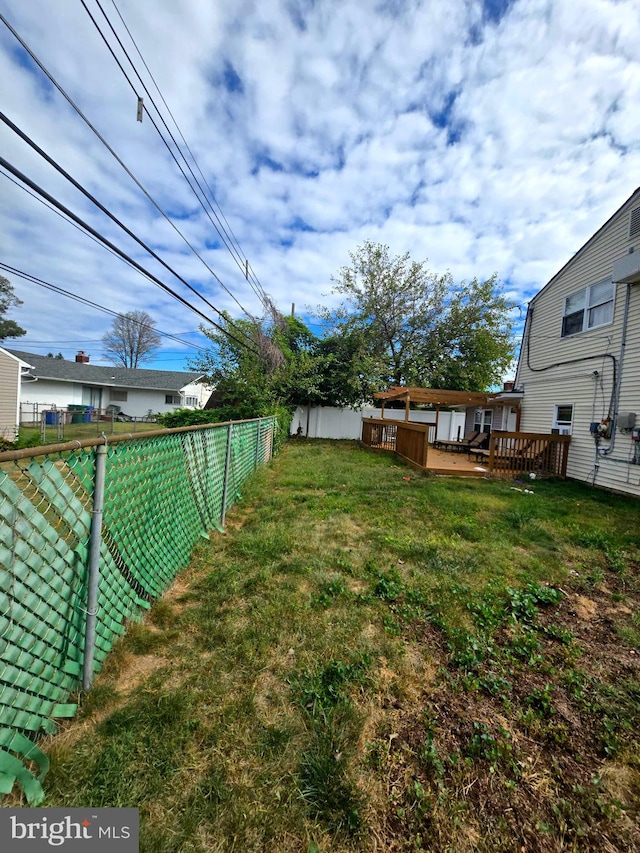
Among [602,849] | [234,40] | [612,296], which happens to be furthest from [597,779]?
[612,296]

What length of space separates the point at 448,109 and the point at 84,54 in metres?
6.73

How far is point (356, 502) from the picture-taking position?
5574 mm

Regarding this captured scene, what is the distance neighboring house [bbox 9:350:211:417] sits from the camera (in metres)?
23.1

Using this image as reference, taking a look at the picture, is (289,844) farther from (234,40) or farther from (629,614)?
(234,40)

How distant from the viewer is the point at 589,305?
26.2 feet

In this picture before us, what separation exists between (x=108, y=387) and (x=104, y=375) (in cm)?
100

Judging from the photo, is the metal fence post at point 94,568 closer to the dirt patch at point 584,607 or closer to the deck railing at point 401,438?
the dirt patch at point 584,607

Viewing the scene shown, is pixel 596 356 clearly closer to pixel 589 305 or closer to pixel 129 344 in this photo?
pixel 589 305

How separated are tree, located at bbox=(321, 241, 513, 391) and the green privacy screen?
1725 cm

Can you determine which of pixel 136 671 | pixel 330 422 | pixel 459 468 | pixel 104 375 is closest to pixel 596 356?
pixel 459 468

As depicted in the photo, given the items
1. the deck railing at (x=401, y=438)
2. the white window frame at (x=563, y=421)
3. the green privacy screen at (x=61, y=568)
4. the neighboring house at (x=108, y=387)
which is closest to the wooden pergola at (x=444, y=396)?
the deck railing at (x=401, y=438)

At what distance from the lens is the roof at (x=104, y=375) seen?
23.5 metres

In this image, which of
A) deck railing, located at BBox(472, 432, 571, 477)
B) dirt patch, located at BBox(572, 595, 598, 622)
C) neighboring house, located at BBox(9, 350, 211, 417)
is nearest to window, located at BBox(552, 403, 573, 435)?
deck railing, located at BBox(472, 432, 571, 477)

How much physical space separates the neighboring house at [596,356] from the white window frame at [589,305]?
0.8 inches
